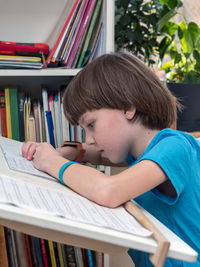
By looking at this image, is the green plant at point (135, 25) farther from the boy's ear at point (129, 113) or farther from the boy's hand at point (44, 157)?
the boy's hand at point (44, 157)

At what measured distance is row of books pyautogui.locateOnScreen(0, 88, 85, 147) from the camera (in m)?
1.20

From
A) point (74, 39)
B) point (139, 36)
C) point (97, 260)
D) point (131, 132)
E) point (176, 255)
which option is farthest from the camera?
point (139, 36)

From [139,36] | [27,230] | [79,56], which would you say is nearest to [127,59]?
[79,56]

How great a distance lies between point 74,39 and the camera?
3.85ft

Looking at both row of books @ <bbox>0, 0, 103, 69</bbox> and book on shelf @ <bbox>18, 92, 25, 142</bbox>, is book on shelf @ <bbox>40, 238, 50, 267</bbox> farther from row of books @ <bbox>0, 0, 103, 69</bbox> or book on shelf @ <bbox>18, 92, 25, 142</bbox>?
row of books @ <bbox>0, 0, 103, 69</bbox>

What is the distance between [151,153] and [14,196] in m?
0.31

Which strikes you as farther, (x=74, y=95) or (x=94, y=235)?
(x=74, y=95)

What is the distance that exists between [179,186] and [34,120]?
0.77 metres

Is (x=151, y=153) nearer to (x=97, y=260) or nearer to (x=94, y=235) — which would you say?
(x=94, y=235)

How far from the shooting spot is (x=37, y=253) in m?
1.25

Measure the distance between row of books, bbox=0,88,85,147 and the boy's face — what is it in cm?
38

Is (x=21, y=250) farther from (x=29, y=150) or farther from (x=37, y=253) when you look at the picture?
(x=29, y=150)

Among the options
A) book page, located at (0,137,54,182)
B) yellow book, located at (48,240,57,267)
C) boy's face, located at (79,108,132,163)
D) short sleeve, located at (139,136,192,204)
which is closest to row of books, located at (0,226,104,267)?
yellow book, located at (48,240,57,267)

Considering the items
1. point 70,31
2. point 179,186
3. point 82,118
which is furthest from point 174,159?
point 70,31
